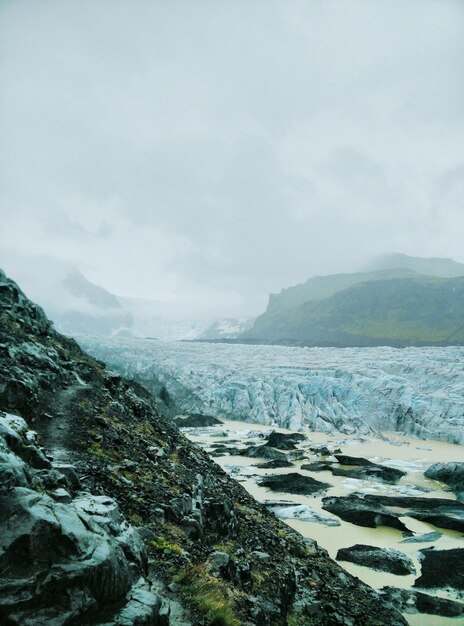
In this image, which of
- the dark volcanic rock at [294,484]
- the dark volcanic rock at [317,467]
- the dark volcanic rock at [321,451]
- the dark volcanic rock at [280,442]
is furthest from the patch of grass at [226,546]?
the dark volcanic rock at [280,442]

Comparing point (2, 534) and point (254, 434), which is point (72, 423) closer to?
point (2, 534)

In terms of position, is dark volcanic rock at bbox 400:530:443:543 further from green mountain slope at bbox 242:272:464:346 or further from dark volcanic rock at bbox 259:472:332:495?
green mountain slope at bbox 242:272:464:346

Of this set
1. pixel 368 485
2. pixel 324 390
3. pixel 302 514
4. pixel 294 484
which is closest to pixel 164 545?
pixel 302 514

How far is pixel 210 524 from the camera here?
10820mm

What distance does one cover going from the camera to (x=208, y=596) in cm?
682

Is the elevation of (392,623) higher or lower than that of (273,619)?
lower

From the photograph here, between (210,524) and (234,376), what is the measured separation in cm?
4493

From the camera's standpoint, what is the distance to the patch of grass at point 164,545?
8125 millimetres

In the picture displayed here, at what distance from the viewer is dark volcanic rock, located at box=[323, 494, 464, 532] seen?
57.5 ft

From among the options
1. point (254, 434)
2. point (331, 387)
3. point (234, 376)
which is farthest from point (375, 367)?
point (254, 434)

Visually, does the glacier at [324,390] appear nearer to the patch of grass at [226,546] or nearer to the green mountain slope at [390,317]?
the patch of grass at [226,546]

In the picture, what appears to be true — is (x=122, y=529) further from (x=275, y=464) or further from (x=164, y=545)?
(x=275, y=464)

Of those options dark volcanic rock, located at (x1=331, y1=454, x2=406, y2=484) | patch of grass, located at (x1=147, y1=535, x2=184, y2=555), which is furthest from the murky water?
patch of grass, located at (x1=147, y1=535, x2=184, y2=555)

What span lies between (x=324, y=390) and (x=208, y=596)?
43.3 m
